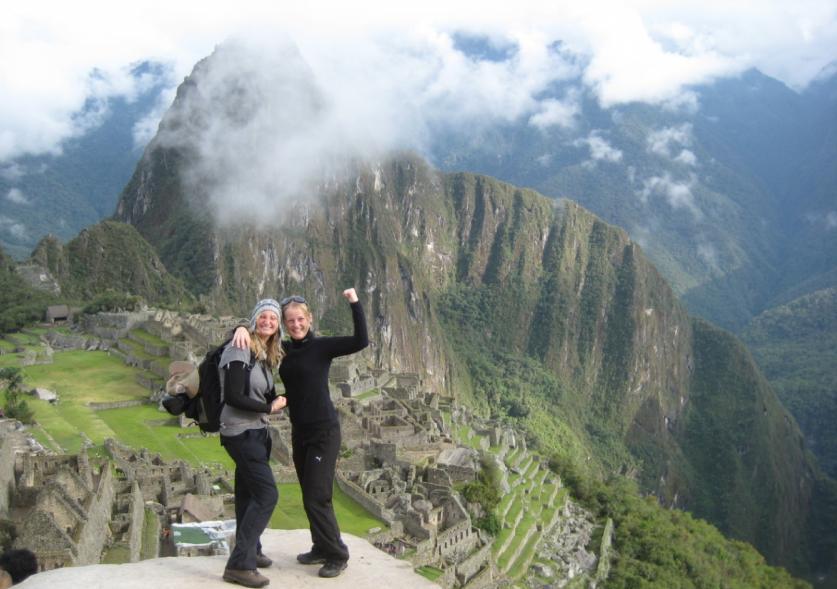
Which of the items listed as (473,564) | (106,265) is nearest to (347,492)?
(473,564)

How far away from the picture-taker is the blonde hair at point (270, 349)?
8.45m

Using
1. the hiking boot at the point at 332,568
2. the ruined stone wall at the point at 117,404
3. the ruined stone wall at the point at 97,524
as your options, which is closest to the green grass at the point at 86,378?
the ruined stone wall at the point at 117,404

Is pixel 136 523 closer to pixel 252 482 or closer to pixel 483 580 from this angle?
pixel 483 580

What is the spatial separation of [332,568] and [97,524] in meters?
11.9

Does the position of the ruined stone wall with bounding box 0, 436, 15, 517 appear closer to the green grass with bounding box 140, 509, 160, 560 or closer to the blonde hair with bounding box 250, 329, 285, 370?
the green grass with bounding box 140, 509, 160, 560

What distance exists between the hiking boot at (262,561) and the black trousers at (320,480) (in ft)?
1.77

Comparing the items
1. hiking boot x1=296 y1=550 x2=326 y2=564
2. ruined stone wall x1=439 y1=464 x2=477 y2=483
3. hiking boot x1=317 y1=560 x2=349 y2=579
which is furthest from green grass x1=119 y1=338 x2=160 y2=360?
hiking boot x1=317 y1=560 x2=349 y2=579

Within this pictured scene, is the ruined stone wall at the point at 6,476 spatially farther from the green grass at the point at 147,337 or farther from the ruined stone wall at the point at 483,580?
the green grass at the point at 147,337

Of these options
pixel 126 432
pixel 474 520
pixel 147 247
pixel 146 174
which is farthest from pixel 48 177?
pixel 474 520

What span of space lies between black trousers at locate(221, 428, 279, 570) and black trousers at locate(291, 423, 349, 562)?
346 mm

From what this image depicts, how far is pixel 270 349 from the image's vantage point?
8.64 metres

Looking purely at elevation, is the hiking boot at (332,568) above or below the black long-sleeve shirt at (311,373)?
below

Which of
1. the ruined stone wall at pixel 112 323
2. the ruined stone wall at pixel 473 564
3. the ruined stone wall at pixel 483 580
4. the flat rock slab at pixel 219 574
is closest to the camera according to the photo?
the flat rock slab at pixel 219 574

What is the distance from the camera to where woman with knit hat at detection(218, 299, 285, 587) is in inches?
324
